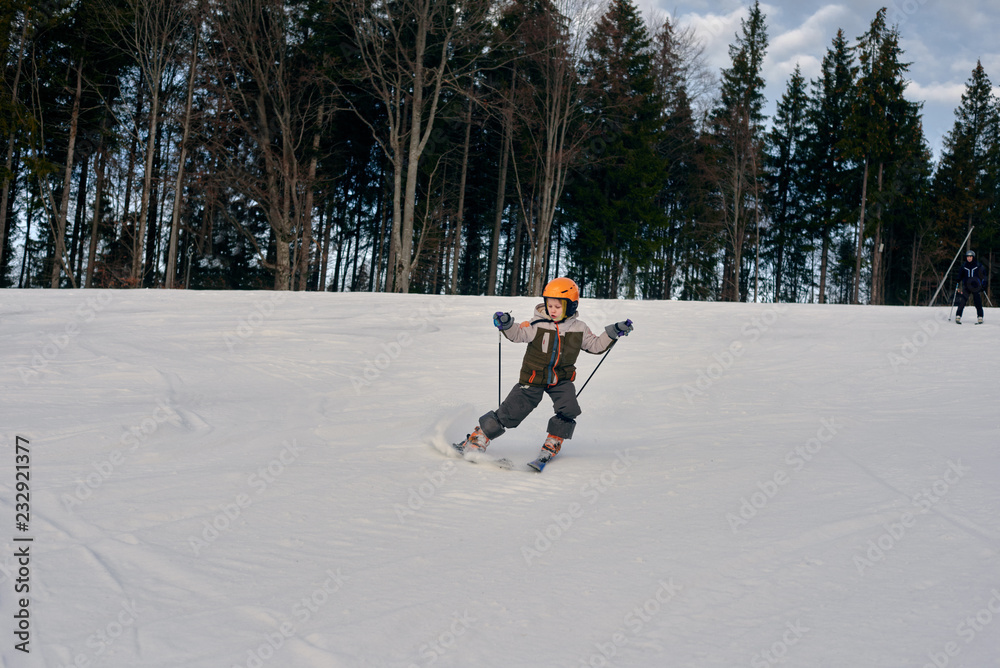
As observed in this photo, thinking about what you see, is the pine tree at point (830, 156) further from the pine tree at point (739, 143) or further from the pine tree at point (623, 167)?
the pine tree at point (623, 167)

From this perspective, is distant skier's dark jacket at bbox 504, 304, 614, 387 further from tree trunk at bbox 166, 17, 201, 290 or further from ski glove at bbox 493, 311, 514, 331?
tree trunk at bbox 166, 17, 201, 290

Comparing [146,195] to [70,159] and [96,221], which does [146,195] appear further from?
[96,221]

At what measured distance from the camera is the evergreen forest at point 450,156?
985 inches

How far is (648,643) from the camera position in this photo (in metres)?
2.71

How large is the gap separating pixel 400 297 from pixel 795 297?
3750 centimetres

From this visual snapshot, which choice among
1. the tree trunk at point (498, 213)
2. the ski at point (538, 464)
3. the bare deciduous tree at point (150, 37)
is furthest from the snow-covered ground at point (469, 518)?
the tree trunk at point (498, 213)

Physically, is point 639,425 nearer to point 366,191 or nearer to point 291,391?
point 291,391

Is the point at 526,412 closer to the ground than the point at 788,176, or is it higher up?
closer to the ground

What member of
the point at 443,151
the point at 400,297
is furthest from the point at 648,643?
the point at 443,151

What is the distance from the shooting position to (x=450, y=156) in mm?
32469

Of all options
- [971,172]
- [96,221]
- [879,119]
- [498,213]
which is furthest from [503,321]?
[971,172]

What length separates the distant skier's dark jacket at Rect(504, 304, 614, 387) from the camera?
231 inches

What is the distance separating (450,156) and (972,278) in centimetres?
2368

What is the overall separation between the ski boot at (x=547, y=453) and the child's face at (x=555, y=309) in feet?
3.47
